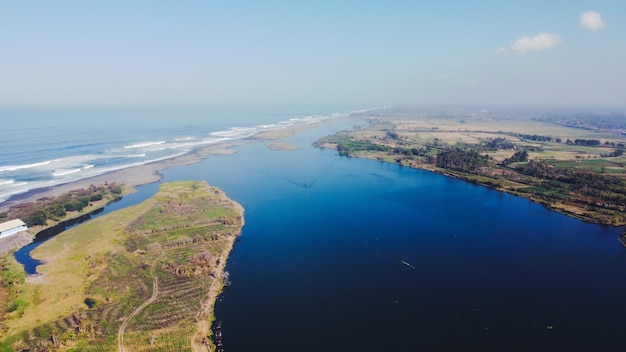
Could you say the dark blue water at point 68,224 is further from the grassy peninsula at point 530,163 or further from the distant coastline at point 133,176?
the grassy peninsula at point 530,163

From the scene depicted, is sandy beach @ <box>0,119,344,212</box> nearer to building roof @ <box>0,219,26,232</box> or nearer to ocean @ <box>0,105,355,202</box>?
ocean @ <box>0,105,355,202</box>

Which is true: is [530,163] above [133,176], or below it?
above

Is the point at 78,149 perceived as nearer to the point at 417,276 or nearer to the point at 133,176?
the point at 133,176

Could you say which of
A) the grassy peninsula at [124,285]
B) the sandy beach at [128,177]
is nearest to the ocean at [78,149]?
the sandy beach at [128,177]

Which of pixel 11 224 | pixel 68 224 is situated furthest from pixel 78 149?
pixel 11 224

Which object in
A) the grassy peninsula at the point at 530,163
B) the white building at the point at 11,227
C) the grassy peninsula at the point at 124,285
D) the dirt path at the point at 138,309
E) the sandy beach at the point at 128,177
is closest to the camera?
the dirt path at the point at 138,309

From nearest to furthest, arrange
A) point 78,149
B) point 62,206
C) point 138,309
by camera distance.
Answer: point 138,309
point 62,206
point 78,149

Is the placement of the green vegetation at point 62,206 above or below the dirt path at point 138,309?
above
